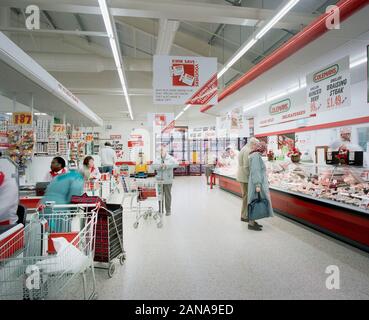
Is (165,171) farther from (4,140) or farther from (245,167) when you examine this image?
(4,140)

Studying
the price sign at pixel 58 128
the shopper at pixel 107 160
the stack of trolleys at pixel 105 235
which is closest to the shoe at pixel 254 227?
the stack of trolleys at pixel 105 235

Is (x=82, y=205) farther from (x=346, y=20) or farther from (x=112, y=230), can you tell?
(x=346, y=20)

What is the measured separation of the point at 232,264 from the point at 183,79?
3.22m

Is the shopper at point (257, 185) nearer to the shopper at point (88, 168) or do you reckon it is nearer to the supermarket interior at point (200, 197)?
the supermarket interior at point (200, 197)

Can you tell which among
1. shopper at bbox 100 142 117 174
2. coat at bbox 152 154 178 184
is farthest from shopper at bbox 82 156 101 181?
shopper at bbox 100 142 117 174

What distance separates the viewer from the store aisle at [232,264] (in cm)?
286

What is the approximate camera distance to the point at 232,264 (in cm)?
356

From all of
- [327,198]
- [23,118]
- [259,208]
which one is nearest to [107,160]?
[23,118]

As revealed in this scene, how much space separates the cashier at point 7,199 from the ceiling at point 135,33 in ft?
12.7
